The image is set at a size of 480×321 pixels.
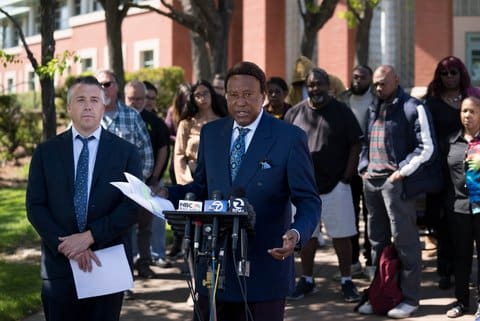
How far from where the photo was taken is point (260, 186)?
431 cm

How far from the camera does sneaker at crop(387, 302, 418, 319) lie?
23.9 feet

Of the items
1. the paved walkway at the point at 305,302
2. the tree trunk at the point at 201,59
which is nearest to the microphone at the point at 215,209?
the paved walkway at the point at 305,302

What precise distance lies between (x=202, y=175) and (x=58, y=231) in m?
0.91

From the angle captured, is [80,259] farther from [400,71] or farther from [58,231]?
[400,71]

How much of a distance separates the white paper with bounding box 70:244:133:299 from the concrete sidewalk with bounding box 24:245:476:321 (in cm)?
279

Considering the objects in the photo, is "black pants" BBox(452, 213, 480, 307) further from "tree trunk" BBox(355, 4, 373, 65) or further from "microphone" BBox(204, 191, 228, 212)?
"tree trunk" BBox(355, 4, 373, 65)

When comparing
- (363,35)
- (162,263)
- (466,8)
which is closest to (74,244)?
(162,263)

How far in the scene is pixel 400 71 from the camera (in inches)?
976

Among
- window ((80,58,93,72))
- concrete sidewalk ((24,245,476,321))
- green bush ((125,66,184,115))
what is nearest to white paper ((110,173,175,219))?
concrete sidewalk ((24,245,476,321))

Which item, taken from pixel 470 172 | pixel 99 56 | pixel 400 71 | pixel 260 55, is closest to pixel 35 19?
pixel 99 56

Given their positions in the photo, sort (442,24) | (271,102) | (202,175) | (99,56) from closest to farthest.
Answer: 1. (202,175)
2. (271,102)
3. (442,24)
4. (99,56)

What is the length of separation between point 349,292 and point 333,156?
4.41ft

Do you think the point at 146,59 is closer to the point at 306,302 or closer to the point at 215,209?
the point at 306,302

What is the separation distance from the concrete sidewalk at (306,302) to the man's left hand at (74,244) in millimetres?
2977
